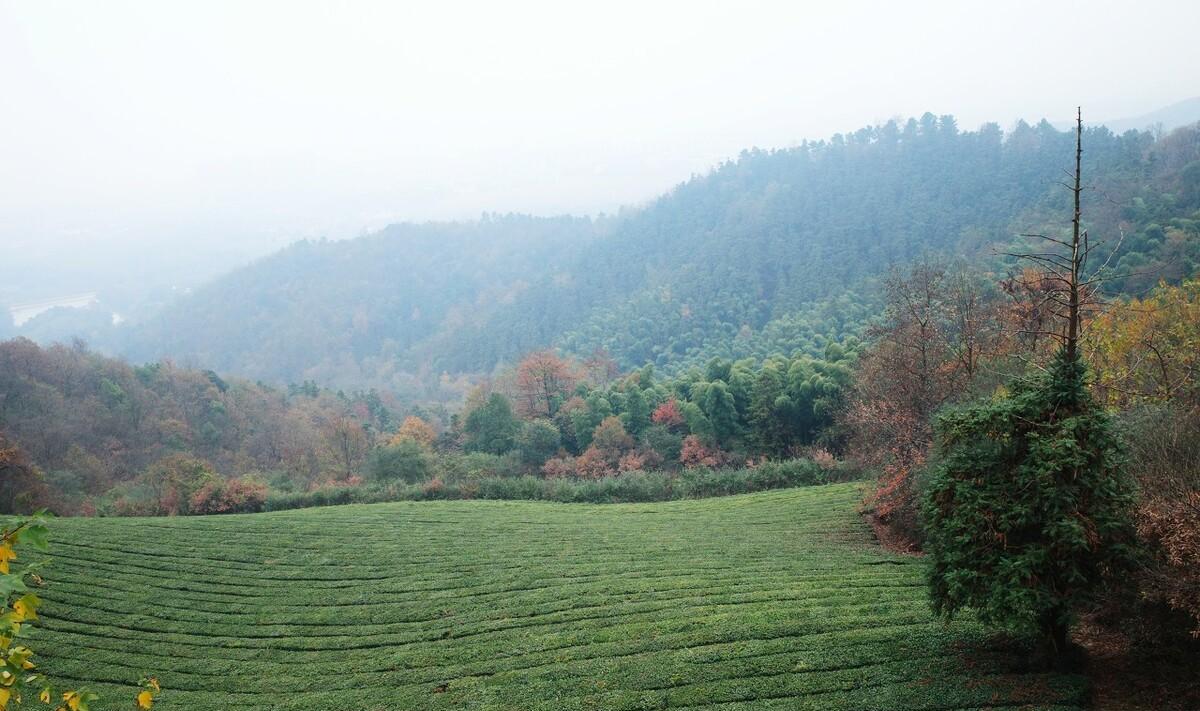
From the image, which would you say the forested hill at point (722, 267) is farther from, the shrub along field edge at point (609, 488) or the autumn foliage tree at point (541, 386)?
Result: the shrub along field edge at point (609, 488)

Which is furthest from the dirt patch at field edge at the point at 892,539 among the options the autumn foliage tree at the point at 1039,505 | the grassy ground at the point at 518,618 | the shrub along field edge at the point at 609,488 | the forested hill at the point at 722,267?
the forested hill at the point at 722,267

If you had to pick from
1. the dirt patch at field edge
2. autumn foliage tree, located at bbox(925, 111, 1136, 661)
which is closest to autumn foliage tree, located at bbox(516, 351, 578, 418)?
the dirt patch at field edge

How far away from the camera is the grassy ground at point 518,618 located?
13680mm

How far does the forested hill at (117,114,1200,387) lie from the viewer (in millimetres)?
92250

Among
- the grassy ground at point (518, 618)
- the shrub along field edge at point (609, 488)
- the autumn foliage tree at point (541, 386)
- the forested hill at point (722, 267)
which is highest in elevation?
the forested hill at point (722, 267)

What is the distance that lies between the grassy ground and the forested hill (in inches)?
1988

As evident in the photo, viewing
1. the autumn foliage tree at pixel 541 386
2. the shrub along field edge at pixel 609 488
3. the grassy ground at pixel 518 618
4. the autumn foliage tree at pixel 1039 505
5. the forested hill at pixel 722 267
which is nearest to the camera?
the autumn foliage tree at pixel 1039 505

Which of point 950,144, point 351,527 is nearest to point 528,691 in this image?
point 351,527

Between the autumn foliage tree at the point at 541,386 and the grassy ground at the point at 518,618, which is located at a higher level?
the autumn foliage tree at the point at 541,386

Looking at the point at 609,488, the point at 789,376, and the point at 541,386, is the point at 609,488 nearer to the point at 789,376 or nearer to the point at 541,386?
the point at 789,376

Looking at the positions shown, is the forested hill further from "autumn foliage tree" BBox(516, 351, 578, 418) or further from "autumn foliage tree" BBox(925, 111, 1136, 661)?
"autumn foliage tree" BBox(925, 111, 1136, 661)

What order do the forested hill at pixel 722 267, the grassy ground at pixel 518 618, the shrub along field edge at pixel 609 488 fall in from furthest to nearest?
the forested hill at pixel 722 267
the shrub along field edge at pixel 609 488
the grassy ground at pixel 518 618

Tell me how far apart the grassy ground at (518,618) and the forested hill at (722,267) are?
50483 mm

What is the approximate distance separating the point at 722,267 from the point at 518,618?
11246cm
